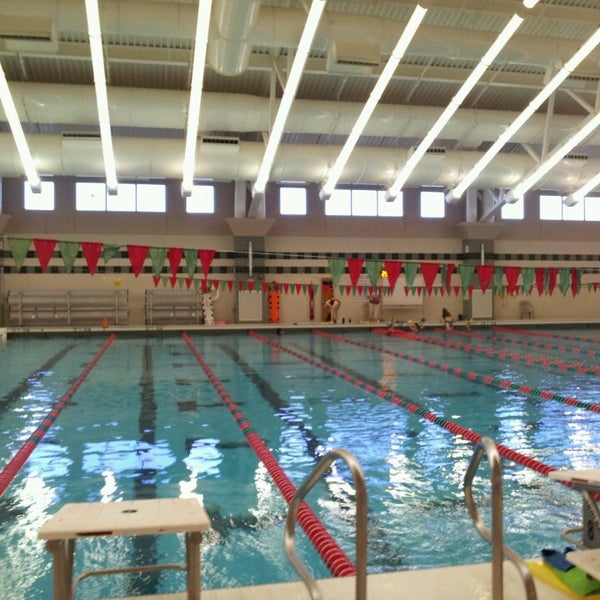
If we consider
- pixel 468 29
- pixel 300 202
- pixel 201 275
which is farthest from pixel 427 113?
pixel 201 275

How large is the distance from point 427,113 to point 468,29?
3085mm

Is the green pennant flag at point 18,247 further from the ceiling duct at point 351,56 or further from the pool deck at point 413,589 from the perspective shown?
the pool deck at point 413,589

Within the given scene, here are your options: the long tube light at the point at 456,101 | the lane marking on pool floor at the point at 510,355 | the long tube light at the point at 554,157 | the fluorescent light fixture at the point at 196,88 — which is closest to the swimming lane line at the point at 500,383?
the lane marking on pool floor at the point at 510,355

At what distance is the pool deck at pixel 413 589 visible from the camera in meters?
A: 2.41

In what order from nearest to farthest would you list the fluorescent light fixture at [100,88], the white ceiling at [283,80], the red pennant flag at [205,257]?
the fluorescent light fixture at [100,88] → the white ceiling at [283,80] → the red pennant flag at [205,257]

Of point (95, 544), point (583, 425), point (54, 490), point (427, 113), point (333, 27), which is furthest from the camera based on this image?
point (427, 113)

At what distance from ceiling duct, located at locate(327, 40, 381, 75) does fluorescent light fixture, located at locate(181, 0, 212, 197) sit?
2.21 meters

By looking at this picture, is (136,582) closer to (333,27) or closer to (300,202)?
(333,27)

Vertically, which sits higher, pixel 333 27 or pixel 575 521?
pixel 333 27

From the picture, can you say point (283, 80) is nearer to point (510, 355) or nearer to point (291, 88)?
point (291, 88)

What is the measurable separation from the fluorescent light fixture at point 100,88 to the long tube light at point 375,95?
4.48 m

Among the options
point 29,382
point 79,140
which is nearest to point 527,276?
point 79,140

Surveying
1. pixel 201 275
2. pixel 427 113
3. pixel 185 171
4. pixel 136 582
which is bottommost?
pixel 136 582

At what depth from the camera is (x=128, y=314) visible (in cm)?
1981
